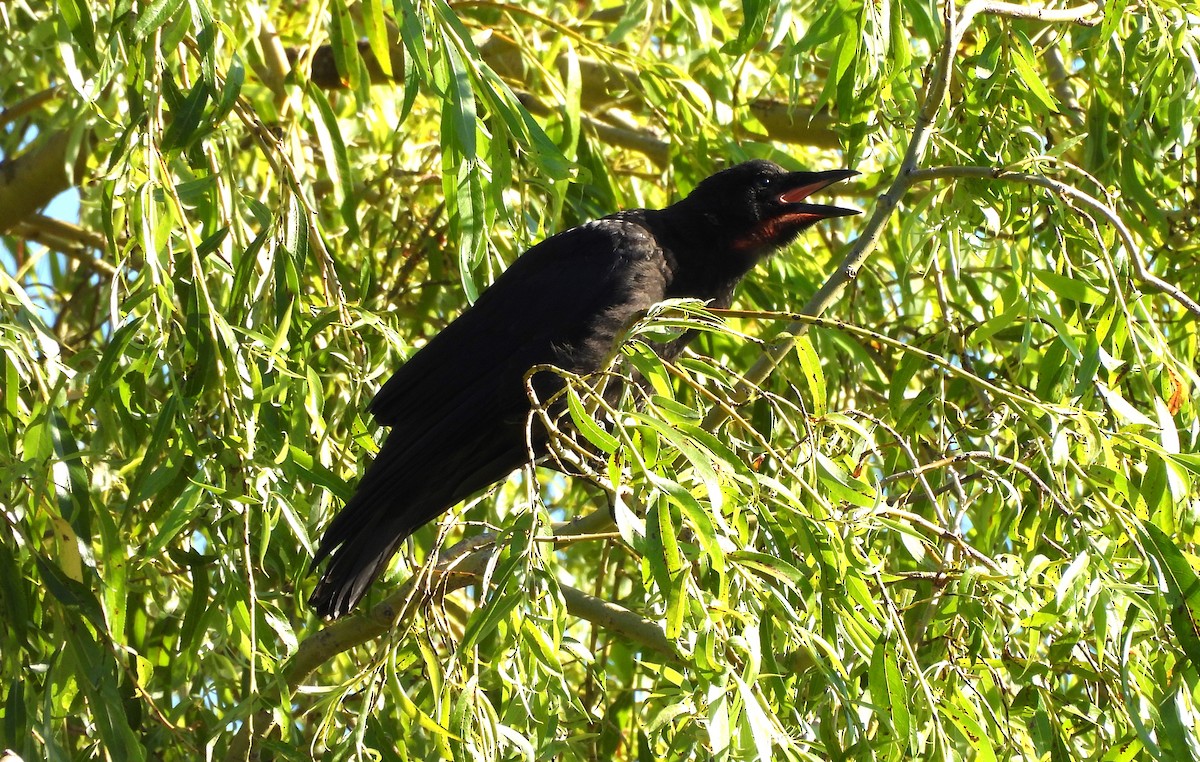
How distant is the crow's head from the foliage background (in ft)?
0.27

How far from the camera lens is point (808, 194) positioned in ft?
11.3

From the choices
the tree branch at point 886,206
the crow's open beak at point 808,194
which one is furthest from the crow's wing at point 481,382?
the tree branch at point 886,206

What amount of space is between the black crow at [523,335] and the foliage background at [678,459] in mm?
96

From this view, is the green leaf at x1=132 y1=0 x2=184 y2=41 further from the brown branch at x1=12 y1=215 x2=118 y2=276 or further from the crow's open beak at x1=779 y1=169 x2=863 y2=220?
the brown branch at x1=12 y1=215 x2=118 y2=276

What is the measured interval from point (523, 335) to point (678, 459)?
0.79 metres

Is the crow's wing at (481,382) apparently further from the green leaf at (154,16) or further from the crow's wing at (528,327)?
the green leaf at (154,16)

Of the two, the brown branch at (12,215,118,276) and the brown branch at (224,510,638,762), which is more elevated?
the brown branch at (12,215,118,276)

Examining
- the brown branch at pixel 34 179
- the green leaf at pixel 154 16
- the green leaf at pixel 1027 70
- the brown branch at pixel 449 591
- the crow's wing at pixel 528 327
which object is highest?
the green leaf at pixel 154 16

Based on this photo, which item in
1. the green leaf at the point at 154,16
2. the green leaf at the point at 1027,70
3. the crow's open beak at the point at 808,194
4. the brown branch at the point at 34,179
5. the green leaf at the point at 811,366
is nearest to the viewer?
the green leaf at the point at 811,366

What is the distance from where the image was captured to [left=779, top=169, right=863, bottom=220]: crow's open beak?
321 cm

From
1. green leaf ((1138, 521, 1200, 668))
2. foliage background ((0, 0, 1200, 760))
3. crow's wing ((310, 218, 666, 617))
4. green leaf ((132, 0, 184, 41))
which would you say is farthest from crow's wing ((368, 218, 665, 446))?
green leaf ((1138, 521, 1200, 668))

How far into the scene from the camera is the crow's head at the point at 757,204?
11.1ft

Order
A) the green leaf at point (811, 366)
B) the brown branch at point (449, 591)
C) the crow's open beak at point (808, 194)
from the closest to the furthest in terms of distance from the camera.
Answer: the green leaf at point (811, 366)
the brown branch at point (449, 591)
the crow's open beak at point (808, 194)

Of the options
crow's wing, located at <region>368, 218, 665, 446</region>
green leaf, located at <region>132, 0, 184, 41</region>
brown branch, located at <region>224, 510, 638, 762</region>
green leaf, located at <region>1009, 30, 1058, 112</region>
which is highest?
green leaf, located at <region>132, 0, 184, 41</region>
